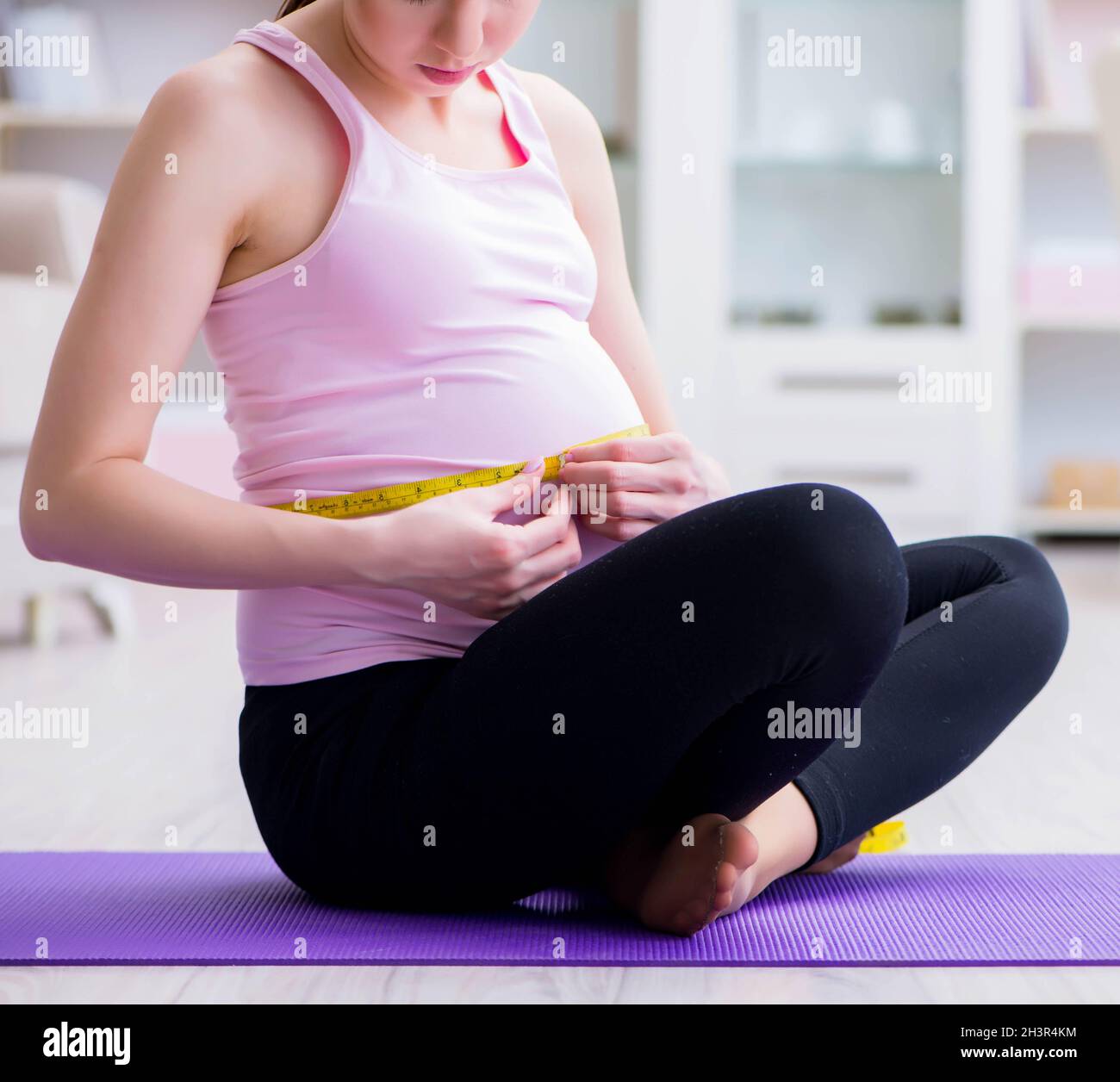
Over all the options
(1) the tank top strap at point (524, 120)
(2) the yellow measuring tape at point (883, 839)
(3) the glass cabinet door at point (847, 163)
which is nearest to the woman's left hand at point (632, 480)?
(1) the tank top strap at point (524, 120)

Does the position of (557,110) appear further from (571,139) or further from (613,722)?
(613,722)

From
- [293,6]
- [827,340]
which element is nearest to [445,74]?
[293,6]

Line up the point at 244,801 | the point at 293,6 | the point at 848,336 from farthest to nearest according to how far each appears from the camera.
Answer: the point at 848,336
the point at 244,801
the point at 293,6

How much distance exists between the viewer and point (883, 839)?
1254 mm

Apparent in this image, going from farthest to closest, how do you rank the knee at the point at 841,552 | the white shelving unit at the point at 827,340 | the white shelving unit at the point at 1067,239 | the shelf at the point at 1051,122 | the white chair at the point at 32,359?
the white shelving unit at the point at 1067,239
the shelf at the point at 1051,122
the white shelving unit at the point at 827,340
the white chair at the point at 32,359
the knee at the point at 841,552

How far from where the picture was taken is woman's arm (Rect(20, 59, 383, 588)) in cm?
94

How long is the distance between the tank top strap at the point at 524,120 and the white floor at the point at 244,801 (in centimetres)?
61

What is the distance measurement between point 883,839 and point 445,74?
694mm

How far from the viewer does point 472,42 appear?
3.21ft

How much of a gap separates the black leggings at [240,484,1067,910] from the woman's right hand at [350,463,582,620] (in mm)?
41

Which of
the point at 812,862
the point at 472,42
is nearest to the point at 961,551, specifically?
the point at 812,862

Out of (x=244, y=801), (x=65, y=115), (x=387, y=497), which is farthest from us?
(x=65, y=115)

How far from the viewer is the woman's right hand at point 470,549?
0.94 metres

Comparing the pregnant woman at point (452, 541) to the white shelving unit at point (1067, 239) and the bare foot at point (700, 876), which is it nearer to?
the bare foot at point (700, 876)
